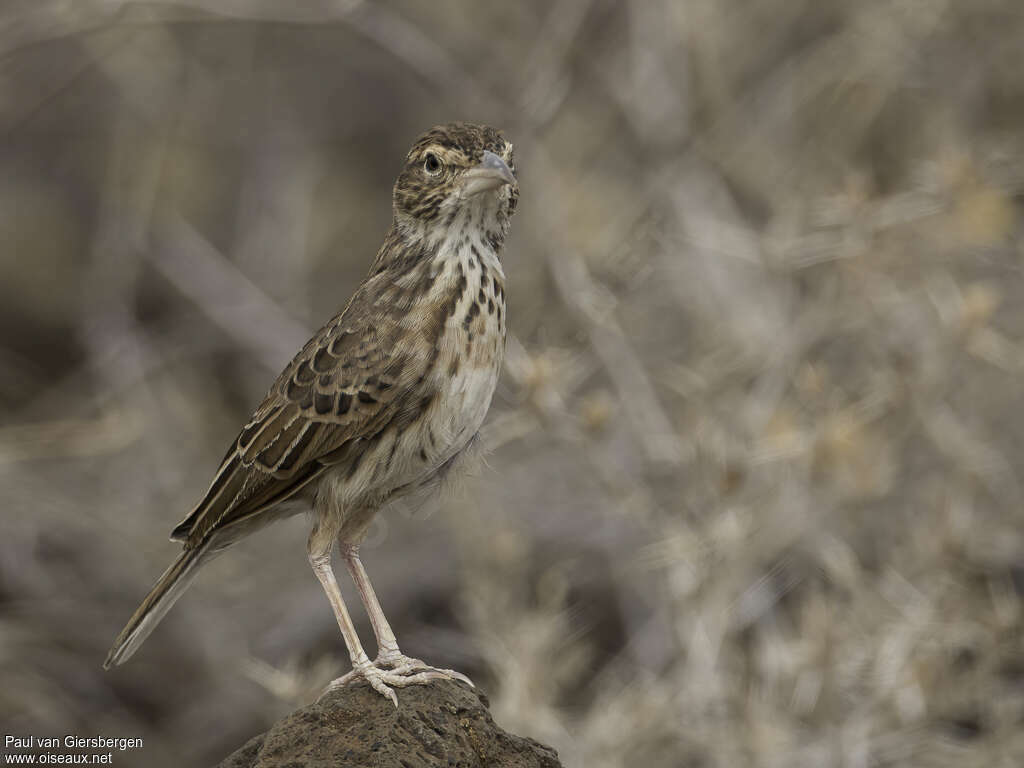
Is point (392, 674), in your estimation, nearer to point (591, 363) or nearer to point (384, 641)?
point (384, 641)

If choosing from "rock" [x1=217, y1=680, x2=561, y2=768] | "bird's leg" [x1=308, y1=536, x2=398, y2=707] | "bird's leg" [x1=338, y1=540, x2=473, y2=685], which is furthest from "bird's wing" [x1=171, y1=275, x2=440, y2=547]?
"rock" [x1=217, y1=680, x2=561, y2=768]

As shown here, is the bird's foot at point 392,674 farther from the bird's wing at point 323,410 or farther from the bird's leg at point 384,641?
the bird's wing at point 323,410

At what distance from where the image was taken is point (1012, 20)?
14305mm

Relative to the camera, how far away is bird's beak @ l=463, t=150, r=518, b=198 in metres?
5.64

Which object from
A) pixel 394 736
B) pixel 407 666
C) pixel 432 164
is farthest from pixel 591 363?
pixel 394 736

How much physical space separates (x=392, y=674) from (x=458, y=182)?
1779 millimetres

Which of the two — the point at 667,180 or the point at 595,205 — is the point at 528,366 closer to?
the point at 667,180

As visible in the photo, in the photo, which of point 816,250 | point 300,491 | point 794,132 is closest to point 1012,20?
point 794,132

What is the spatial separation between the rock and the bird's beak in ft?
5.77

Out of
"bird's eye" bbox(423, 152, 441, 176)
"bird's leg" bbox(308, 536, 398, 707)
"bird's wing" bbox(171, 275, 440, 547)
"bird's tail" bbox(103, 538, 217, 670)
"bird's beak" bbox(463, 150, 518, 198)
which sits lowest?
"bird's leg" bbox(308, 536, 398, 707)

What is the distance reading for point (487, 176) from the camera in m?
5.69

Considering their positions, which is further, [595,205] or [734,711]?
[595,205]

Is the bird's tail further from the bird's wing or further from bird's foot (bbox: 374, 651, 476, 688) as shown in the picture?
bird's foot (bbox: 374, 651, 476, 688)

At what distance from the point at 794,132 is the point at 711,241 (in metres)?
3.52
